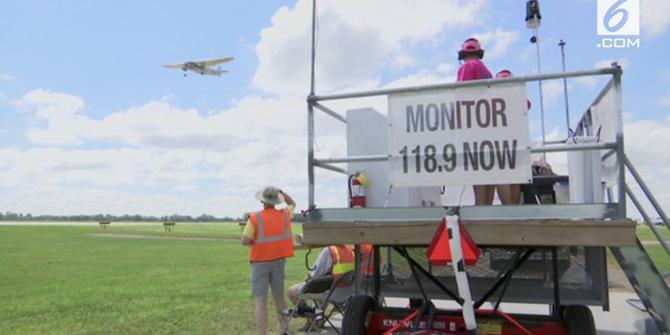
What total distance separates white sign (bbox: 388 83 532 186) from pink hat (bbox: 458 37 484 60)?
40.5 inches

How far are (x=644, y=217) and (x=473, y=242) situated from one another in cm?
144

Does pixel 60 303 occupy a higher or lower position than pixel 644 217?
lower

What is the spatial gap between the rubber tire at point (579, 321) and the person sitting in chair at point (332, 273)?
3.10m

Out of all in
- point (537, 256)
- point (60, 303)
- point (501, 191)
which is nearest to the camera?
point (501, 191)

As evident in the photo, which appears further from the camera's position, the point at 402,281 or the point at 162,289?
the point at 162,289

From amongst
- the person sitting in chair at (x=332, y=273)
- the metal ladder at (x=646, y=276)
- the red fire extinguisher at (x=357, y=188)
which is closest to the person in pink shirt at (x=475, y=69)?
the metal ladder at (x=646, y=276)

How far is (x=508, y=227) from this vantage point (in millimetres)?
4285

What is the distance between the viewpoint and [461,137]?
4500mm

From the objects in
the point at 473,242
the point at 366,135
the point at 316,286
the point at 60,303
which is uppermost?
the point at 366,135

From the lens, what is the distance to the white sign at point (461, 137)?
4.41 m

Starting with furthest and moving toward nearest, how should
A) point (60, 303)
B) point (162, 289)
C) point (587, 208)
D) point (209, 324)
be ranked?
point (162, 289) → point (60, 303) → point (209, 324) → point (587, 208)

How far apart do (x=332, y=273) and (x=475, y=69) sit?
3609 mm

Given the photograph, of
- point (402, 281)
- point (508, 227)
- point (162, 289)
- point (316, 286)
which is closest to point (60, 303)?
point (162, 289)

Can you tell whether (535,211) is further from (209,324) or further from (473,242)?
(209,324)
